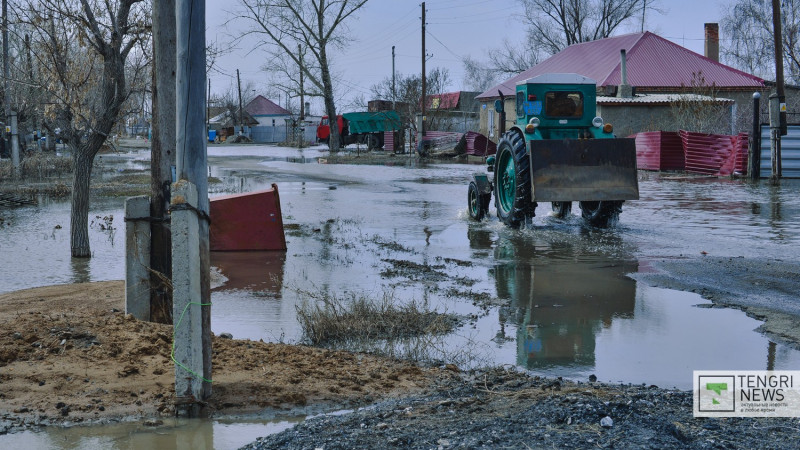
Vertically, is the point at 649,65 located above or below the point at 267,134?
above

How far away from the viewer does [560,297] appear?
948 centimetres

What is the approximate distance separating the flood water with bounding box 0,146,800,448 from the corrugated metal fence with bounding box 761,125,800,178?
570cm

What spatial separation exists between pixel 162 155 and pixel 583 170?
313 inches

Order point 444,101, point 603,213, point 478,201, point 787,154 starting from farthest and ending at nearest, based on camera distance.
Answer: point 444,101 < point 787,154 < point 478,201 < point 603,213

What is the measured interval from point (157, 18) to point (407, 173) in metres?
25.9

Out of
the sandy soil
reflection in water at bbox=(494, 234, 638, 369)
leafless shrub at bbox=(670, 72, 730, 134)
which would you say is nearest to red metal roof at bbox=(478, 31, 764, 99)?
leafless shrub at bbox=(670, 72, 730, 134)

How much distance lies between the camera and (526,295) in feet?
31.6

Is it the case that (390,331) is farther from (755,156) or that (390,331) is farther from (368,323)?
(755,156)

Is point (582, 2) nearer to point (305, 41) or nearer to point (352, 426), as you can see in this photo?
point (305, 41)

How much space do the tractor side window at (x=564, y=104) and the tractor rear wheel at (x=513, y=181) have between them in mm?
786

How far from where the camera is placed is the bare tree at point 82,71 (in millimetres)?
11469

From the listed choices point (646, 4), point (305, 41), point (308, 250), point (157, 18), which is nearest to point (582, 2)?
point (646, 4)

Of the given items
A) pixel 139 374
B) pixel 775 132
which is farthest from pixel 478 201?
pixel 775 132

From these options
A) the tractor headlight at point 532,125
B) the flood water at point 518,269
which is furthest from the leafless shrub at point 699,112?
the tractor headlight at point 532,125
